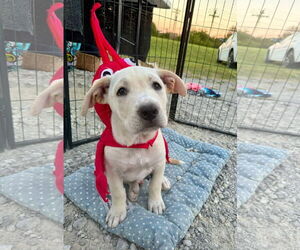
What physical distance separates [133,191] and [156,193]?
8.1 inches

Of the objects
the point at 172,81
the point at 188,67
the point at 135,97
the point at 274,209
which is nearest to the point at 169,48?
the point at 188,67

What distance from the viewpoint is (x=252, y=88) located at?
1.65 ft

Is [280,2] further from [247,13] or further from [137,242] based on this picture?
[137,242]

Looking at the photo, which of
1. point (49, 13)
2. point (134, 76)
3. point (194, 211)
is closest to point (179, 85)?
point (134, 76)

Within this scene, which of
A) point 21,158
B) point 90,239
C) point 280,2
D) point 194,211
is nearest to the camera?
point 280,2

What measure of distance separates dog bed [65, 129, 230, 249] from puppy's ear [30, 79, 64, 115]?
1.18m

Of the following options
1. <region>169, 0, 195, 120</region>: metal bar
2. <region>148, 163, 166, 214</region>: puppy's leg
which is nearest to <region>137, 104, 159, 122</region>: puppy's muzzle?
<region>148, 163, 166, 214</region>: puppy's leg

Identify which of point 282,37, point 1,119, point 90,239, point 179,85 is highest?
point 282,37

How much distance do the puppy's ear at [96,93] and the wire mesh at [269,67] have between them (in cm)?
108

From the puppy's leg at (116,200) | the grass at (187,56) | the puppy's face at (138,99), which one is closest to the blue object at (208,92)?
the grass at (187,56)

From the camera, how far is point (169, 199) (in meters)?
1.85

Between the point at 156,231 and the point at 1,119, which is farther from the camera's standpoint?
the point at 156,231

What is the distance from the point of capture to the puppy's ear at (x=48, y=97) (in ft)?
1.82

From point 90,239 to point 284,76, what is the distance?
1546mm
